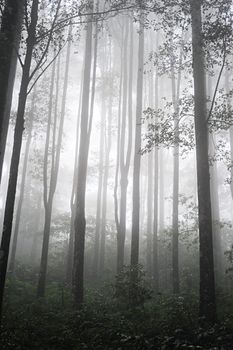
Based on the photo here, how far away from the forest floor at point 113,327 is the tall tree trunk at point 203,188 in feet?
1.93

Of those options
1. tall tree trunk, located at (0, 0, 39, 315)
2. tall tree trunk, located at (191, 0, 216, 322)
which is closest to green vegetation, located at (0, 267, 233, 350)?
tall tree trunk, located at (191, 0, 216, 322)

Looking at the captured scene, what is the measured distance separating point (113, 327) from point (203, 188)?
3.99 metres

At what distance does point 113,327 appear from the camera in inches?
327

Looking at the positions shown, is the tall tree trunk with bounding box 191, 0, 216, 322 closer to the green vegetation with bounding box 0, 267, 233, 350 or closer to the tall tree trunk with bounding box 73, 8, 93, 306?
the green vegetation with bounding box 0, 267, 233, 350

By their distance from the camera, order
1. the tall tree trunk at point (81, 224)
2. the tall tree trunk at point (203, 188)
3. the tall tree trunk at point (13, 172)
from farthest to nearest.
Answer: the tall tree trunk at point (81, 224)
the tall tree trunk at point (203, 188)
the tall tree trunk at point (13, 172)

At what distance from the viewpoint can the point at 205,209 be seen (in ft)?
30.2

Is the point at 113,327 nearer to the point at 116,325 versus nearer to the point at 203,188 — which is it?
the point at 116,325

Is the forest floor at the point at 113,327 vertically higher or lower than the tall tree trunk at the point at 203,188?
lower

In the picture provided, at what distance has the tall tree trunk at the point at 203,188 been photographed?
28.5 feet

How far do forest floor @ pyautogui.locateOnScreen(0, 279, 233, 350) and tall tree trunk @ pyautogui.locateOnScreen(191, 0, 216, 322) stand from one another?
59 centimetres

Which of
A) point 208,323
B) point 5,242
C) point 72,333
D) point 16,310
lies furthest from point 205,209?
point 16,310

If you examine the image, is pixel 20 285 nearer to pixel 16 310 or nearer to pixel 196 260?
pixel 16 310

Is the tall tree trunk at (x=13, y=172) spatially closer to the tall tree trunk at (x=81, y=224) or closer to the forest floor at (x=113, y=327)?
the forest floor at (x=113, y=327)

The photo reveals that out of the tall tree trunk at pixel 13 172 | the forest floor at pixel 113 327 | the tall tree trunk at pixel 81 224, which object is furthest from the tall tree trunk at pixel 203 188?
the tall tree trunk at pixel 13 172
